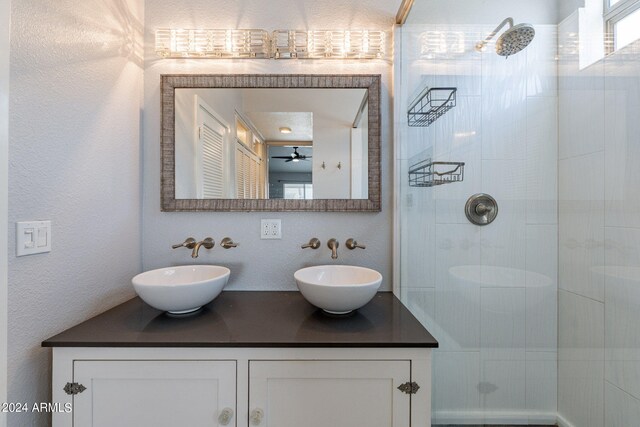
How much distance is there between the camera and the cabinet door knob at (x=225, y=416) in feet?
2.99

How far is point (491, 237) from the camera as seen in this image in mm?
1125

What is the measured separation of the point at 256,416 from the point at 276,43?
1638mm

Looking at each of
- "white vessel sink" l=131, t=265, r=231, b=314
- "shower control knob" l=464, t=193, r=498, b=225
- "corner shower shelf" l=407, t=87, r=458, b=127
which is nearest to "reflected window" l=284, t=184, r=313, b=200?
"white vessel sink" l=131, t=265, r=231, b=314

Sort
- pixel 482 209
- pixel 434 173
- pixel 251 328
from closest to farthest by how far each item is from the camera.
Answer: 1. pixel 251 328
2. pixel 482 209
3. pixel 434 173

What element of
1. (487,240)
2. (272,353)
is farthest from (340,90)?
(272,353)

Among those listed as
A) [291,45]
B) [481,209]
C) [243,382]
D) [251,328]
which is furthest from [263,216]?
[481,209]

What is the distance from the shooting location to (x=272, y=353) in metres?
0.92

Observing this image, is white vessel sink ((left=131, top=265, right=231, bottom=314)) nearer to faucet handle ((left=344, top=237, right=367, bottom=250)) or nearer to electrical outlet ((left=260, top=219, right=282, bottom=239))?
electrical outlet ((left=260, top=219, right=282, bottom=239))

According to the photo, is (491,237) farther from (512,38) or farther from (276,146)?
(276,146)

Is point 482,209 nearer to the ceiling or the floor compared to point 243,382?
nearer to the ceiling

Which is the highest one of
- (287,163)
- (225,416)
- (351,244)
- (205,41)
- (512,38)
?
(205,41)

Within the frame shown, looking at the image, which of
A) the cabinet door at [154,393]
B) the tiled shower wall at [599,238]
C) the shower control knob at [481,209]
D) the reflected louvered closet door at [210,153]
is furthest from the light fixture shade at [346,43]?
the cabinet door at [154,393]

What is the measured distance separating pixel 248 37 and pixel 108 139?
84cm

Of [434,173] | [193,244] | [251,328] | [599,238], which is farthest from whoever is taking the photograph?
[193,244]
